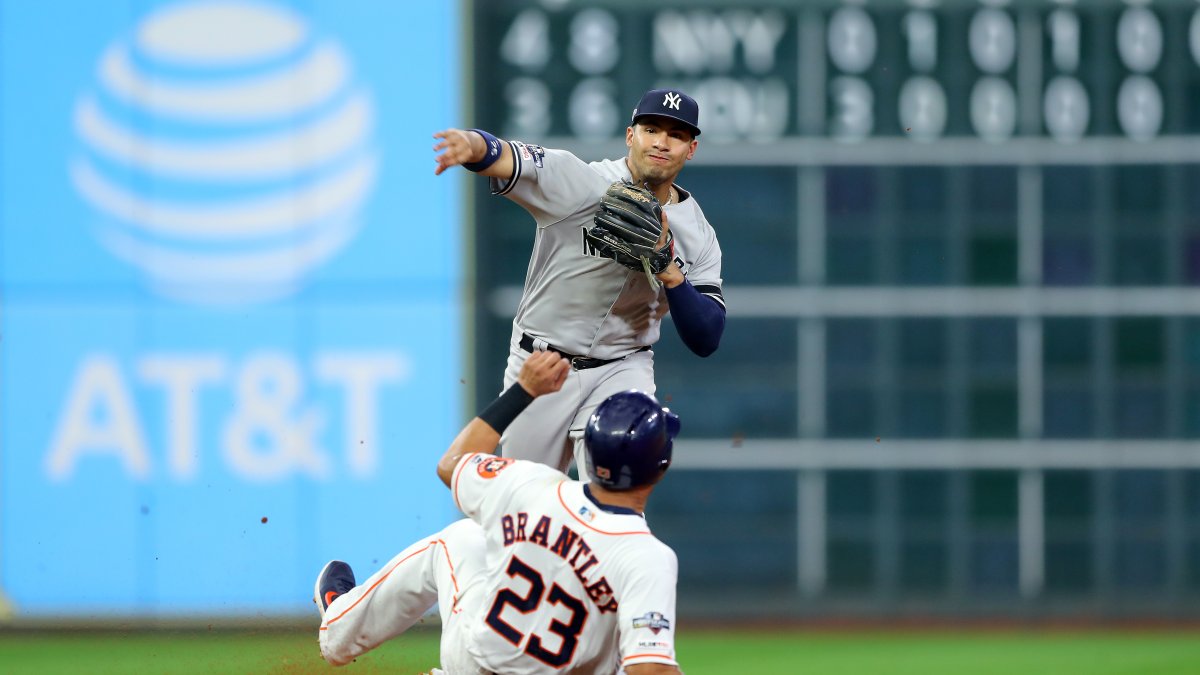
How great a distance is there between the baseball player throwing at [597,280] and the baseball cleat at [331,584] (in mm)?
709

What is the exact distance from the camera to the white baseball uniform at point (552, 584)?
449 cm

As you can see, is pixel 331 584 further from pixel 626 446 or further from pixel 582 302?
pixel 626 446

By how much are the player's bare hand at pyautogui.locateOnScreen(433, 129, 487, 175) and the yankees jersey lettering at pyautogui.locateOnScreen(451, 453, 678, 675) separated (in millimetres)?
980

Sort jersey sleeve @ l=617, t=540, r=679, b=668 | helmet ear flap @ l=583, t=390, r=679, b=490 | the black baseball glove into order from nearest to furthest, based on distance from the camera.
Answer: jersey sleeve @ l=617, t=540, r=679, b=668 < helmet ear flap @ l=583, t=390, r=679, b=490 < the black baseball glove

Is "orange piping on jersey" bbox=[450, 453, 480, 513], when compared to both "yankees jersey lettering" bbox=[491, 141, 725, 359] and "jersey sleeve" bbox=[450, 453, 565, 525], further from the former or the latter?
"yankees jersey lettering" bbox=[491, 141, 725, 359]

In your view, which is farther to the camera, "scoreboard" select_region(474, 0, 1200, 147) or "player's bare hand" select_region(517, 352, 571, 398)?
"scoreboard" select_region(474, 0, 1200, 147)

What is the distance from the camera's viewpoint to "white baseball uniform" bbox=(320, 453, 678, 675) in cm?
449

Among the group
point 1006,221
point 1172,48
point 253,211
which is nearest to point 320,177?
point 253,211

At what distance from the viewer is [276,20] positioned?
12.3 meters

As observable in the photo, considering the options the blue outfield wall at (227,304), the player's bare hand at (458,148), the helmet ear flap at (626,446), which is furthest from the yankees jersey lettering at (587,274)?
the blue outfield wall at (227,304)

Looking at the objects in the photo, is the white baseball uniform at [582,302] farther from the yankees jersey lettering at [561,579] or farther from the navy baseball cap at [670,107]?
the yankees jersey lettering at [561,579]

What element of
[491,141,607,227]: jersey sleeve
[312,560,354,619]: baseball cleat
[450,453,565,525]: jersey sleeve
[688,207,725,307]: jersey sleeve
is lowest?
[312,560,354,619]: baseball cleat

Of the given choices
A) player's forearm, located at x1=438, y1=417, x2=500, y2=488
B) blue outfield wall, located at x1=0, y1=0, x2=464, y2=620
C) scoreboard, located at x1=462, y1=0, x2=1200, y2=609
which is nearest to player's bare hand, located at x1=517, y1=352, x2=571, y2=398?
player's forearm, located at x1=438, y1=417, x2=500, y2=488

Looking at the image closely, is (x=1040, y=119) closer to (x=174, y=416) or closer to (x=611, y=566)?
(x=174, y=416)
